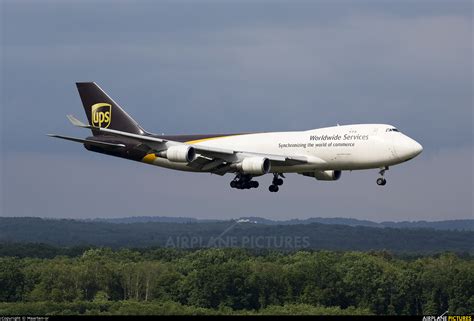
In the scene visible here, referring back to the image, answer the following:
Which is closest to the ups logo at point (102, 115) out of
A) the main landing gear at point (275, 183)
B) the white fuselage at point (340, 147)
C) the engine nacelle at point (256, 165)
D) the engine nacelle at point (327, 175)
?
the white fuselage at point (340, 147)

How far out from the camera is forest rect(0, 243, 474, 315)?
97.3 metres

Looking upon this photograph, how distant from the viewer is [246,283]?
99.8 m

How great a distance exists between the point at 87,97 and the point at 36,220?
60.5 meters

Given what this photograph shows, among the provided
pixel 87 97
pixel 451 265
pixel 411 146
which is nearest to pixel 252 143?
pixel 411 146

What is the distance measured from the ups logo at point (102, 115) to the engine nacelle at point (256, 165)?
58.8ft

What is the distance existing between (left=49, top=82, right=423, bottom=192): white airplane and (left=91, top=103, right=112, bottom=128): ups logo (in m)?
3.28

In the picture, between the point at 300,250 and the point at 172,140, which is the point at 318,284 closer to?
the point at 300,250

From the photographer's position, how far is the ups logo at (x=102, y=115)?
309 feet

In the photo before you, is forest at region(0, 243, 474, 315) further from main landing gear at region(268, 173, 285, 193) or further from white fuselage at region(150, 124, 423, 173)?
white fuselage at region(150, 124, 423, 173)

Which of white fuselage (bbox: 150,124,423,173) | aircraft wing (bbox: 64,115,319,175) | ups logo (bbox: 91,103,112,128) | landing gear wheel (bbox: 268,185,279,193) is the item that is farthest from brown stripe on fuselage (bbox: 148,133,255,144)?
ups logo (bbox: 91,103,112,128)

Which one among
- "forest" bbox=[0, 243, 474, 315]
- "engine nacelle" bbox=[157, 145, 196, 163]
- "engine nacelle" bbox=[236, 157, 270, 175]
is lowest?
"forest" bbox=[0, 243, 474, 315]

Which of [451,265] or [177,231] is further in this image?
[177,231]

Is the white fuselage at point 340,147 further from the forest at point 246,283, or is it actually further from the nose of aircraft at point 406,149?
the forest at point 246,283

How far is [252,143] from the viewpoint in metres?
83.3
